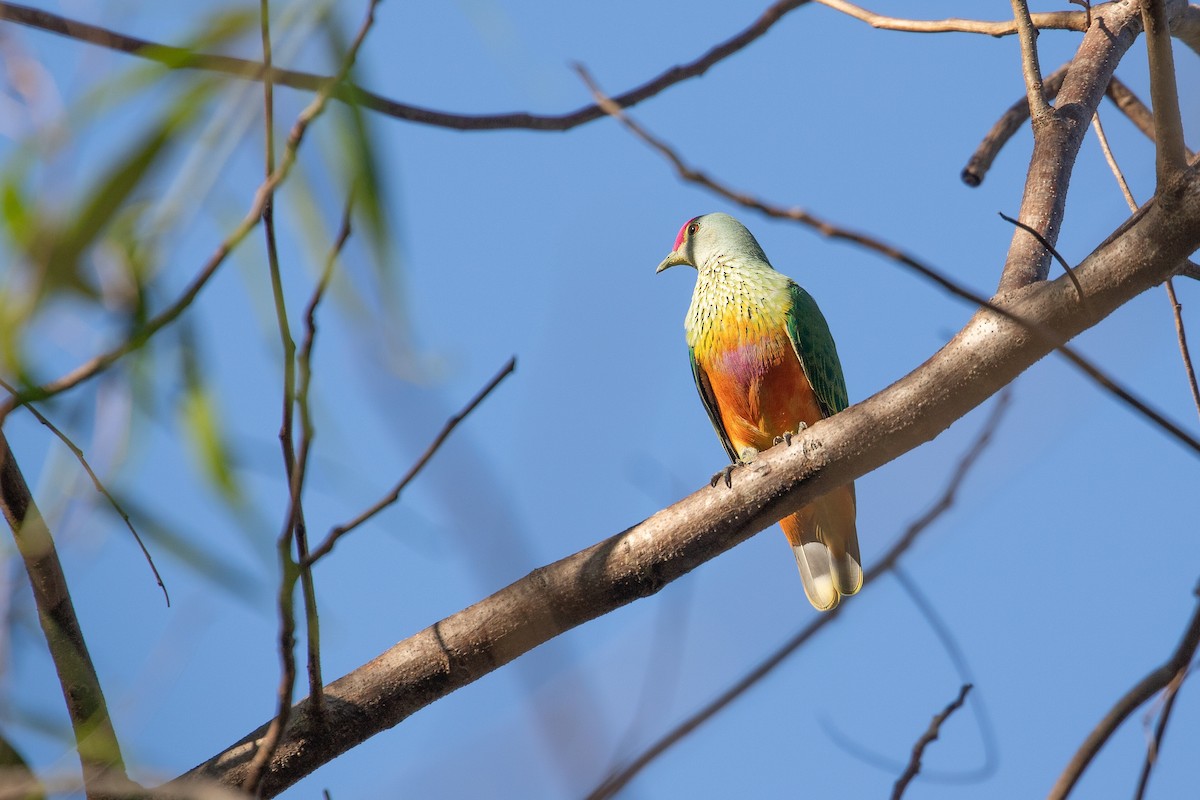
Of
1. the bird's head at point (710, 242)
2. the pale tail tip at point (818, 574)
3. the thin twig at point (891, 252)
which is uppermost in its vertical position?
the bird's head at point (710, 242)

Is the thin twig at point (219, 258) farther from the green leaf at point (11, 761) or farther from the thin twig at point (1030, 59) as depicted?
the thin twig at point (1030, 59)

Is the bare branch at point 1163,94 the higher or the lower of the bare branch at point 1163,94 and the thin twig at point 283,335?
the higher

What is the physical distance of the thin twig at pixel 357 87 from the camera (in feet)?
3.66

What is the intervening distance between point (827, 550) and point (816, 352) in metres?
0.73

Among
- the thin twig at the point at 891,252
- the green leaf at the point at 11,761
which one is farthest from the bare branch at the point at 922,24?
the green leaf at the point at 11,761

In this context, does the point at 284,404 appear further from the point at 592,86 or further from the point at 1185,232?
the point at 1185,232

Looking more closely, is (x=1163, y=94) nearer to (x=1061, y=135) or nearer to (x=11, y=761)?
(x=1061, y=135)

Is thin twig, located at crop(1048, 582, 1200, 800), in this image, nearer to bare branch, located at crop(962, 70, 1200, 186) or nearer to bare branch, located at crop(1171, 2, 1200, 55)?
bare branch, located at crop(962, 70, 1200, 186)

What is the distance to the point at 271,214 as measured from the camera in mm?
1179

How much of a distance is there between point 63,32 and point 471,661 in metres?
1.33

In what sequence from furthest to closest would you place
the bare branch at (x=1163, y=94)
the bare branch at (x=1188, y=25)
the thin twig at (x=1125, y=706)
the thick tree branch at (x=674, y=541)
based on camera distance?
the bare branch at (x=1188, y=25) < the thick tree branch at (x=674, y=541) < the bare branch at (x=1163, y=94) < the thin twig at (x=1125, y=706)

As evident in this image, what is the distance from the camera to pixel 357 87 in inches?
45.8

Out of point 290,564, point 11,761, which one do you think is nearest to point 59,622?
point 11,761

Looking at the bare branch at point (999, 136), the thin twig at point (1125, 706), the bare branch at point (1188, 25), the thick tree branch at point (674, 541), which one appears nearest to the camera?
the thin twig at point (1125, 706)
